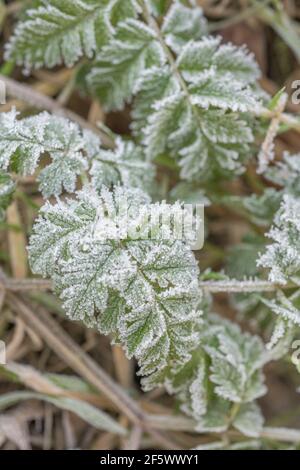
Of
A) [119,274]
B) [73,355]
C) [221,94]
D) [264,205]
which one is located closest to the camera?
[119,274]

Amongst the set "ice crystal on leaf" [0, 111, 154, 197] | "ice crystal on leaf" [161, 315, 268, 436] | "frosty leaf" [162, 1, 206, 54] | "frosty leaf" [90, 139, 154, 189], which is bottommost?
"ice crystal on leaf" [161, 315, 268, 436]

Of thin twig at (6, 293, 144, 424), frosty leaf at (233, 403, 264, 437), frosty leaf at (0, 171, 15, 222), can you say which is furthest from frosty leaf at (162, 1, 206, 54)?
frosty leaf at (233, 403, 264, 437)

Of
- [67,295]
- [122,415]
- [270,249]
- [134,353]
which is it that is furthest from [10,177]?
[122,415]

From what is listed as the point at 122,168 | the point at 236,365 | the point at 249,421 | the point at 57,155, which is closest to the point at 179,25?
the point at 122,168

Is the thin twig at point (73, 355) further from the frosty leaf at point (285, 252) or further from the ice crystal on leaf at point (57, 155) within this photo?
the frosty leaf at point (285, 252)

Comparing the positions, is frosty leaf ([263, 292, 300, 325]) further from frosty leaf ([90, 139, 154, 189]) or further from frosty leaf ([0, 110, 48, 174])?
frosty leaf ([0, 110, 48, 174])

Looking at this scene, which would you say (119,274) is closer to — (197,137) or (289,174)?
(197,137)

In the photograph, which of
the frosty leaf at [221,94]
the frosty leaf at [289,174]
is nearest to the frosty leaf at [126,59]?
the frosty leaf at [221,94]

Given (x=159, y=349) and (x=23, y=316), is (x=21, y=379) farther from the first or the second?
(x=159, y=349)
